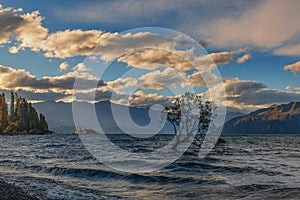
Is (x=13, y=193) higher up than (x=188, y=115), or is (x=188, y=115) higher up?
(x=188, y=115)

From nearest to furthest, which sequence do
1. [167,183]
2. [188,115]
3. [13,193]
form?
[13,193], [167,183], [188,115]

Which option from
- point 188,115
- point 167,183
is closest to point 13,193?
point 167,183

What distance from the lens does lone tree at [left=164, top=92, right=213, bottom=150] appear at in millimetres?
51531

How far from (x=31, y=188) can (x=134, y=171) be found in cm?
1000

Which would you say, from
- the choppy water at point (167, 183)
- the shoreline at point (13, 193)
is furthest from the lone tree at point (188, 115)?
the shoreline at point (13, 193)

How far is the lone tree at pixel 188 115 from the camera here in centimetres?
5153

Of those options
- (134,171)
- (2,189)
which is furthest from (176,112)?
(2,189)

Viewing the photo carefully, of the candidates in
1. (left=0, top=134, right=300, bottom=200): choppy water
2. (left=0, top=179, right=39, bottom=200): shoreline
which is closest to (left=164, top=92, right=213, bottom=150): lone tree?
(left=0, top=134, right=300, bottom=200): choppy water

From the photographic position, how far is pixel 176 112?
52.6 m

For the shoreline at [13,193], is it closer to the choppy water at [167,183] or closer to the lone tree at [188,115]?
the choppy water at [167,183]

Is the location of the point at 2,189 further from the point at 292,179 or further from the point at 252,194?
the point at 292,179

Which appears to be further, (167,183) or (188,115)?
(188,115)

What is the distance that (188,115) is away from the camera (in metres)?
52.1

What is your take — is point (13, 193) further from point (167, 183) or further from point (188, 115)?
point (188, 115)
